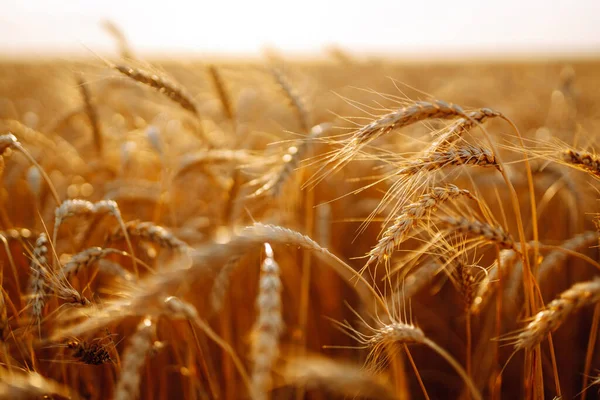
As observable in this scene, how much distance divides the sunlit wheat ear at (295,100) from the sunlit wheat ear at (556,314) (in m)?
1.44

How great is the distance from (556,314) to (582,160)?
1.57ft

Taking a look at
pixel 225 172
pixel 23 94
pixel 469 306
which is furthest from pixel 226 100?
pixel 23 94

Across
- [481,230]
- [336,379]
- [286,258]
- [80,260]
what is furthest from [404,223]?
[286,258]

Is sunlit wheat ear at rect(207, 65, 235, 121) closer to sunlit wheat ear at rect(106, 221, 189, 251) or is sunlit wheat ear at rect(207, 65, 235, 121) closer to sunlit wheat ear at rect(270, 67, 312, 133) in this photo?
sunlit wheat ear at rect(270, 67, 312, 133)

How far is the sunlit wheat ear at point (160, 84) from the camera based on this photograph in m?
1.68

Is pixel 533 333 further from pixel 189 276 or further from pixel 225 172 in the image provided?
pixel 225 172

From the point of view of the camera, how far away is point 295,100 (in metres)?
2.27

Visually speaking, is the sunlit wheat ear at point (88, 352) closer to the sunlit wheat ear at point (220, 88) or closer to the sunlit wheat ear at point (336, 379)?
the sunlit wheat ear at point (336, 379)

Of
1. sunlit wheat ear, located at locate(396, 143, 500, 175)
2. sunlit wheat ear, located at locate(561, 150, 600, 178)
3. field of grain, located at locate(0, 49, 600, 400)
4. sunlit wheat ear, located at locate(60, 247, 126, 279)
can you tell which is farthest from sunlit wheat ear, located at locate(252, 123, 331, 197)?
sunlit wheat ear, located at locate(561, 150, 600, 178)

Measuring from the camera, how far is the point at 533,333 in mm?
1086

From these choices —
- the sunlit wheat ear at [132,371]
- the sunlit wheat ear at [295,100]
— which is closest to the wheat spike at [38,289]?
the sunlit wheat ear at [132,371]

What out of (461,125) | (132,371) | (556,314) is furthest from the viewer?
(461,125)

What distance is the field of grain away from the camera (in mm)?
1103

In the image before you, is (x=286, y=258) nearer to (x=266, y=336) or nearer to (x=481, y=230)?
(x=481, y=230)
